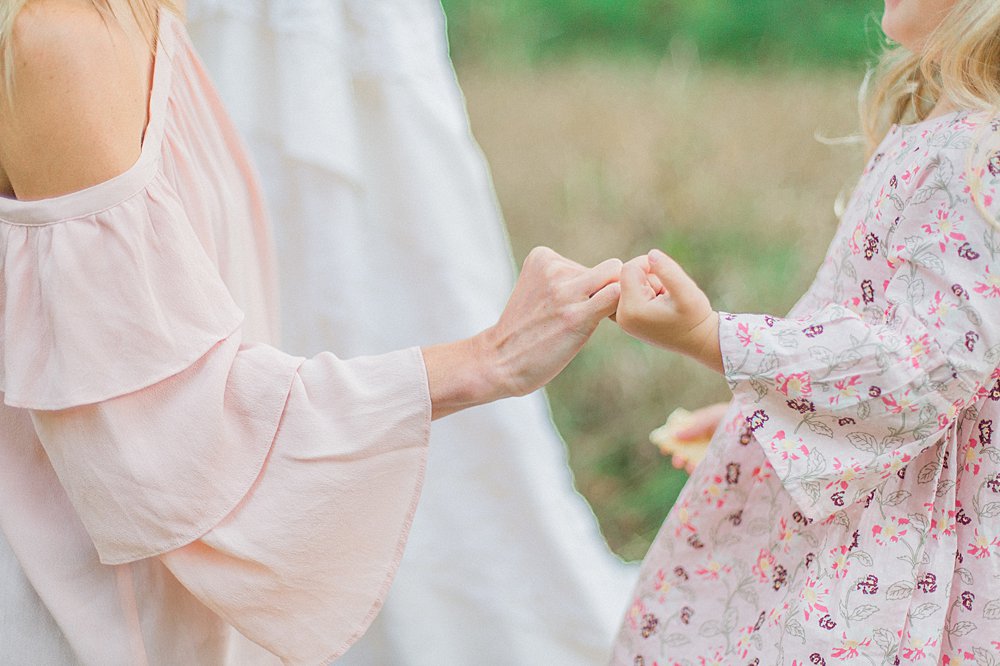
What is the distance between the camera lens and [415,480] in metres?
0.90


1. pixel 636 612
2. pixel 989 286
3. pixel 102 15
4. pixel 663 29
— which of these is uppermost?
pixel 102 15

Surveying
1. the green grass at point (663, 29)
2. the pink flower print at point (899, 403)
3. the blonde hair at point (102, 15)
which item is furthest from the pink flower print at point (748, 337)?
the green grass at point (663, 29)

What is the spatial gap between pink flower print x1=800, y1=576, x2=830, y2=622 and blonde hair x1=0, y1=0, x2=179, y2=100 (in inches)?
28.5

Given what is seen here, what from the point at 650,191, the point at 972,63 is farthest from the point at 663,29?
the point at 972,63

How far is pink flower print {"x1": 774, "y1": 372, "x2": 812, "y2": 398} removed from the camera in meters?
0.89

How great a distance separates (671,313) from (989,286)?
25 cm

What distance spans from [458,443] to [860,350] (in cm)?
77

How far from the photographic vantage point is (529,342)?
0.92m

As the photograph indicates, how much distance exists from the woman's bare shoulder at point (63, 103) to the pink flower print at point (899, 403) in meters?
0.62

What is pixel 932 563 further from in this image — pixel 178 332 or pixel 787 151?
pixel 787 151

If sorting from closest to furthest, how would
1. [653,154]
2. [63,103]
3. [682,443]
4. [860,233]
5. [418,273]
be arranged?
[63,103] < [860,233] < [682,443] < [418,273] < [653,154]

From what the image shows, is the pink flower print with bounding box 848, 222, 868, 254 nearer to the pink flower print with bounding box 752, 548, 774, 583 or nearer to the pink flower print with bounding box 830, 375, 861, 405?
the pink flower print with bounding box 830, 375, 861, 405

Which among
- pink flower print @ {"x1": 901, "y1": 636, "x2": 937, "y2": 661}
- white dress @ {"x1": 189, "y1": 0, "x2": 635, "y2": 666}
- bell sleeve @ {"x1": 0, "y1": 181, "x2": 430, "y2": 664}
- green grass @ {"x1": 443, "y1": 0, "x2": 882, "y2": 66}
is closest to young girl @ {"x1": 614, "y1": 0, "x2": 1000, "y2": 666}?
pink flower print @ {"x1": 901, "y1": 636, "x2": 937, "y2": 661}

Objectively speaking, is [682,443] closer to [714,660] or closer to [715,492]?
[715,492]
